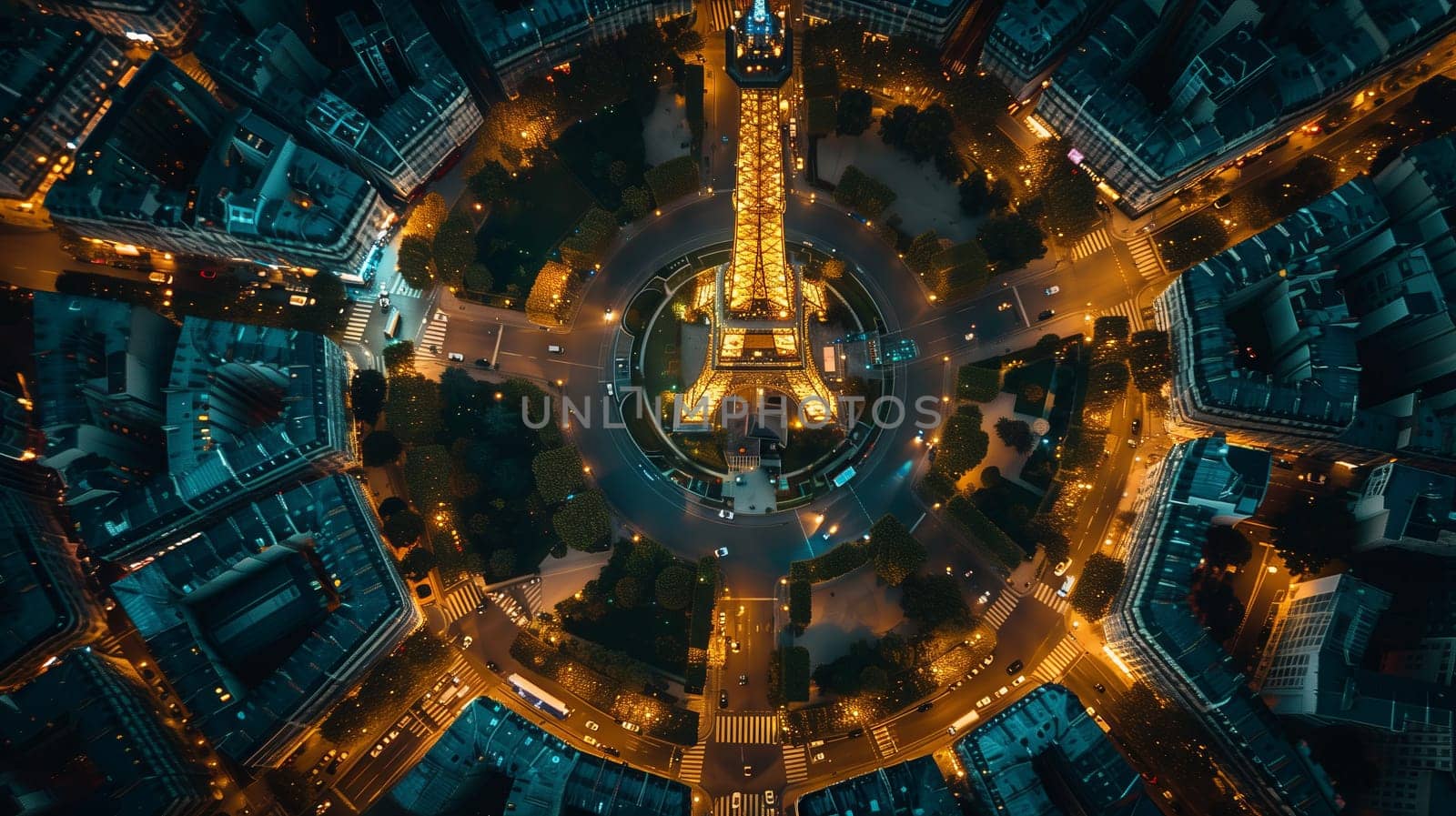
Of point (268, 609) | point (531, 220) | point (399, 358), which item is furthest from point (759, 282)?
point (268, 609)

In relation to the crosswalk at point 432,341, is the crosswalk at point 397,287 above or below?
above

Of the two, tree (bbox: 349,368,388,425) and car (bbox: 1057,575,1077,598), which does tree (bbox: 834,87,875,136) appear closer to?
car (bbox: 1057,575,1077,598)

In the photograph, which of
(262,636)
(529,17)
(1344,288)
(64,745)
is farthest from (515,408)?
(1344,288)

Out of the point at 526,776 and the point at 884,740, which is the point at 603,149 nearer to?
the point at 526,776

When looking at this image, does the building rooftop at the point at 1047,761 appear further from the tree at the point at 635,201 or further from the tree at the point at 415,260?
the tree at the point at 415,260

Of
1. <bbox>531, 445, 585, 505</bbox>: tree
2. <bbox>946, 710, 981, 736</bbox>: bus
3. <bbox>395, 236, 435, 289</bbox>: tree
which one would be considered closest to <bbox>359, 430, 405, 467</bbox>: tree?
<bbox>531, 445, 585, 505</bbox>: tree

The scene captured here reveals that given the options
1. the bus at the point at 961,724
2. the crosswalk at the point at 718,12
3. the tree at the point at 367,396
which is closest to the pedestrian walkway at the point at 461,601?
the tree at the point at 367,396
